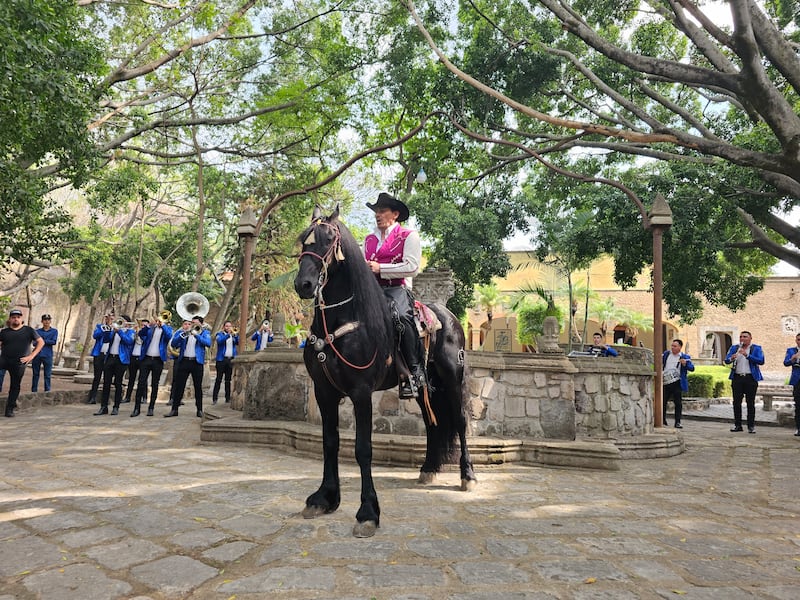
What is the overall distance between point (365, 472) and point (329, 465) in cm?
47

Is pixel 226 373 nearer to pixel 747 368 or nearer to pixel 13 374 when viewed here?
pixel 13 374

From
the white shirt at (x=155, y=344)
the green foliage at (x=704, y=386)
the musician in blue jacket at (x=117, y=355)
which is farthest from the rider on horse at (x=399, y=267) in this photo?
the green foliage at (x=704, y=386)

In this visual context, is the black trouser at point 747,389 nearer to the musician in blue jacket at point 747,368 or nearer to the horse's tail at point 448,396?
the musician in blue jacket at point 747,368

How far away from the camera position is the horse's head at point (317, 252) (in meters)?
3.74

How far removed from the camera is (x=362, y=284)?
4309mm

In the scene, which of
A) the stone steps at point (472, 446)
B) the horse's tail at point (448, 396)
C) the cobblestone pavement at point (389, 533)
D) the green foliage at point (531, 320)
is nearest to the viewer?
the cobblestone pavement at point (389, 533)

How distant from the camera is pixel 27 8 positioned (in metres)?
A: 6.95

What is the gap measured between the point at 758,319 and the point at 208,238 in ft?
104

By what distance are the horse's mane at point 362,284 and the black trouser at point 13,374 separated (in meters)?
8.93

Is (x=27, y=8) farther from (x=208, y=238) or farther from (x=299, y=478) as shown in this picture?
(x=208, y=238)

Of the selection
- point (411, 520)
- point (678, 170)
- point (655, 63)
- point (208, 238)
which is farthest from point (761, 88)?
point (208, 238)

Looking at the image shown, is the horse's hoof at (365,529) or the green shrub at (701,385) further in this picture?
the green shrub at (701,385)

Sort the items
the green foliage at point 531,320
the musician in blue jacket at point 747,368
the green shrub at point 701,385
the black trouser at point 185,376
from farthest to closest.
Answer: the green foliage at point 531,320 < the green shrub at point 701,385 < the black trouser at point 185,376 < the musician in blue jacket at point 747,368

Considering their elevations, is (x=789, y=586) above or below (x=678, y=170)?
below
